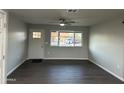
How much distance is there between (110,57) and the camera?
661cm

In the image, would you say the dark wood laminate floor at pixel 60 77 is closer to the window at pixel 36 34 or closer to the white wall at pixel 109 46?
the white wall at pixel 109 46

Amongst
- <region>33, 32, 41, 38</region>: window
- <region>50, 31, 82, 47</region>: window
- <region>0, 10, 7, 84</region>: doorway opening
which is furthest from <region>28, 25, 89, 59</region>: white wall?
<region>0, 10, 7, 84</region>: doorway opening

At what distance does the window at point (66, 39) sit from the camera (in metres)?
10.3

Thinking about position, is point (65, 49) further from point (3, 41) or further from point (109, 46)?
point (3, 41)

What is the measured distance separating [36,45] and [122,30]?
5.79 meters

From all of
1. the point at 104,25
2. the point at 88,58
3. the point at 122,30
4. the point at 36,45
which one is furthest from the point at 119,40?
the point at 36,45

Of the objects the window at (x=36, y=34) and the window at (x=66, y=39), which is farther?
the window at (x=66, y=39)

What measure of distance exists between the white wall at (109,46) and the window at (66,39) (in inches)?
56.5

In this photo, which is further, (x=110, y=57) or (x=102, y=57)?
(x=102, y=57)

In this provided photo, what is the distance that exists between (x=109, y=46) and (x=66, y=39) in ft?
13.2

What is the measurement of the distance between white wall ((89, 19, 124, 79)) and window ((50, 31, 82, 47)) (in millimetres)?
1435

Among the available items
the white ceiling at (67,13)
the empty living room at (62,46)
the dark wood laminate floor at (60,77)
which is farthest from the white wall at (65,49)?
the white ceiling at (67,13)

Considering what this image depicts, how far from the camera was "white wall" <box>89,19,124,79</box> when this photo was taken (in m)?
5.67
